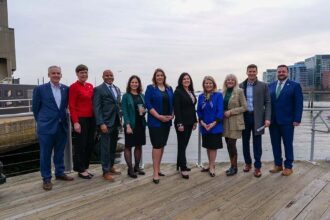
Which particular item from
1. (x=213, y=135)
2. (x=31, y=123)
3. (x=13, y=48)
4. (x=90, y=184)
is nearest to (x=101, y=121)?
(x=90, y=184)

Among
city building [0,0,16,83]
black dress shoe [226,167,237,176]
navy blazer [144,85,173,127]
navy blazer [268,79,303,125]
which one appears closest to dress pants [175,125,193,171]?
navy blazer [144,85,173,127]

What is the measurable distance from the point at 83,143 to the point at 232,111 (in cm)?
213

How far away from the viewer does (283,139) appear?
496 centimetres

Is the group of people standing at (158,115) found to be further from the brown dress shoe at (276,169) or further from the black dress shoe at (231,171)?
the brown dress shoe at (276,169)

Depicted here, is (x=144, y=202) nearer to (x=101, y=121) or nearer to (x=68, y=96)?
(x=101, y=121)

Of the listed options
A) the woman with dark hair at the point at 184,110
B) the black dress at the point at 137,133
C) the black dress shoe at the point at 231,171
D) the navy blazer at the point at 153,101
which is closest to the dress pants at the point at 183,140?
the woman with dark hair at the point at 184,110

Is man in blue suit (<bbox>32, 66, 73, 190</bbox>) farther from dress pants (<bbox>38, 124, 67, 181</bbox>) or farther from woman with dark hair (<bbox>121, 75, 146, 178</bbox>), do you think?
woman with dark hair (<bbox>121, 75, 146, 178</bbox>)

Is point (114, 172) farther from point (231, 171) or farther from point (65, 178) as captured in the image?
point (231, 171)

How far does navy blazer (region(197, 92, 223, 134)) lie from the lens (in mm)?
4715

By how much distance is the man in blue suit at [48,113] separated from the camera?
13.9ft

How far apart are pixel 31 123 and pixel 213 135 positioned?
11006 mm

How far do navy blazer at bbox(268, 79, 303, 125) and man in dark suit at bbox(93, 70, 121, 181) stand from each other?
2.31 metres

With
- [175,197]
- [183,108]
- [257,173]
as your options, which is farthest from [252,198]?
[183,108]

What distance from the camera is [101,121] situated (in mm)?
4461
